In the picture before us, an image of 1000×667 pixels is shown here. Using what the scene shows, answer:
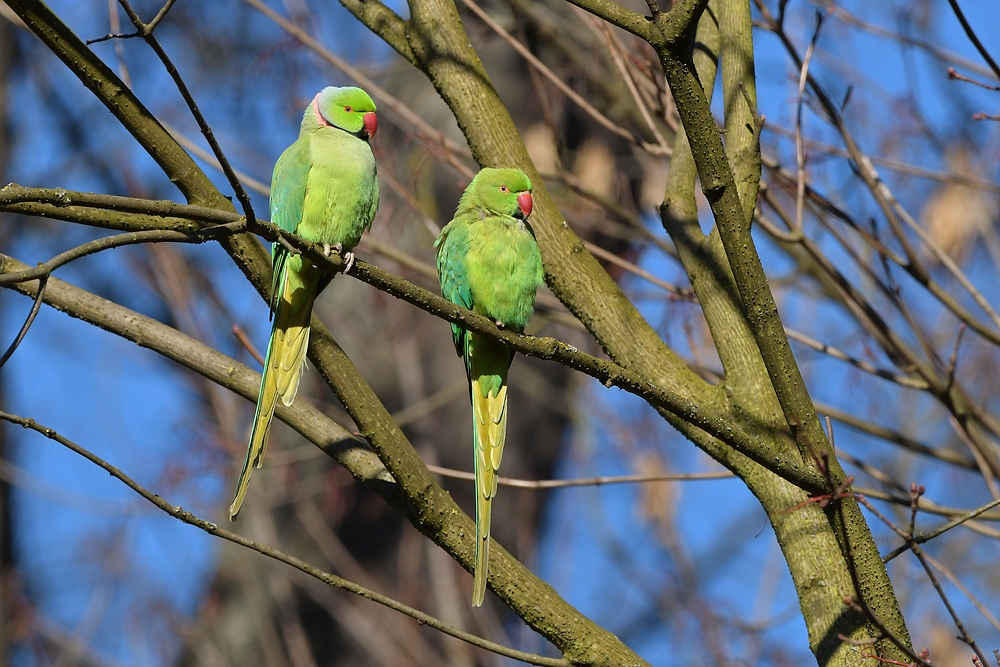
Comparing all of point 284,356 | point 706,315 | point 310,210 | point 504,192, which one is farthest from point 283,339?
point 706,315

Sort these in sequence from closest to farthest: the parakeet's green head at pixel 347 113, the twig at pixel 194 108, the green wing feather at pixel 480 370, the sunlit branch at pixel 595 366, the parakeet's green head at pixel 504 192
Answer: the twig at pixel 194 108, the sunlit branch at pixel 595 366, the green wing feather at pixel 480 370, the parakeet's green head at pixel 504 192, the parakeet's green head at pixel 347 113

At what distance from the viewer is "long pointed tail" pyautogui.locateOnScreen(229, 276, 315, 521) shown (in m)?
2.69

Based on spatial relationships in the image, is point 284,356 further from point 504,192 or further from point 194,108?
point 194,108

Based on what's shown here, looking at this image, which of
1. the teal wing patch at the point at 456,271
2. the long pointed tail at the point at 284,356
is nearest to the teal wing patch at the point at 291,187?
the long pointed tail at the point at 284,356

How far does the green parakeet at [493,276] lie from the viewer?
10.1 ft

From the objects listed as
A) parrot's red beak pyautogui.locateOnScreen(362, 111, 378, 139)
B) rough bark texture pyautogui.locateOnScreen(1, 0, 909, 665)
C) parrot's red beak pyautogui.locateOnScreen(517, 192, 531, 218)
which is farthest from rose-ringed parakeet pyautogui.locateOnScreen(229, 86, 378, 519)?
parrot's red beak pyautogui.locateOnScreen(517, 192, 531, 218)

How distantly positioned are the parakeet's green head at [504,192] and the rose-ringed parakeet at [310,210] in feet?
1.19

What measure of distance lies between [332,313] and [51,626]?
3253mm

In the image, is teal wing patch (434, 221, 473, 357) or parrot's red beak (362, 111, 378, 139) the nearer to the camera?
teal wing patch (434, 221, 473, 357)

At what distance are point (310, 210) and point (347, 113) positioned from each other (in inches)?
20.6

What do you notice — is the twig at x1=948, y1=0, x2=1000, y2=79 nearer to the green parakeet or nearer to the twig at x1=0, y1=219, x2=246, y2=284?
the green parakeet

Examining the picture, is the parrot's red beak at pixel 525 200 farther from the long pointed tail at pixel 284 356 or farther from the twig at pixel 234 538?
the twig at pixel 234 538

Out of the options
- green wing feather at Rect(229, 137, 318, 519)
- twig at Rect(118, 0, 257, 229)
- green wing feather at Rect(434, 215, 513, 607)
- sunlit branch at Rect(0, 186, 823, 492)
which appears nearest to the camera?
twig at Rect(118, 0, 257, 229)

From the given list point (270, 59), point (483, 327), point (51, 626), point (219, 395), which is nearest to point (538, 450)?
point (219, 395)
